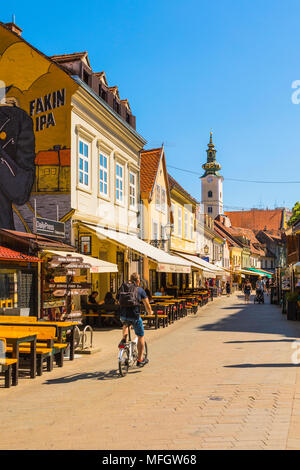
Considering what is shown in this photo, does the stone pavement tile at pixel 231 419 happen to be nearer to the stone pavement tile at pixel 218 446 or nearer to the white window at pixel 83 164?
the stone pavement tile at pixel 218 446

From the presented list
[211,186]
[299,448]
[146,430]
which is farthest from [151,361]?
[211,186]

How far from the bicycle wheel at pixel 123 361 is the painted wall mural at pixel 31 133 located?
9.72m

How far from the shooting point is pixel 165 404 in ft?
24.4

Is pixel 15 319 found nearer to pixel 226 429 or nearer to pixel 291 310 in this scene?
pixel 226 429

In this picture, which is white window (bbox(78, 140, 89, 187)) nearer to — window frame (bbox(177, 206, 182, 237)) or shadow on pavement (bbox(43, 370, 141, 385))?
shadow on pavement (bbox(43, 370, 141, 385))

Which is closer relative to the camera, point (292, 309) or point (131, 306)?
point (131, 306)

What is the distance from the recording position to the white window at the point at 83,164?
19.9 metres

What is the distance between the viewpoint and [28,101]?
19781 mm

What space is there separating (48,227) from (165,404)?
1074 centimetres

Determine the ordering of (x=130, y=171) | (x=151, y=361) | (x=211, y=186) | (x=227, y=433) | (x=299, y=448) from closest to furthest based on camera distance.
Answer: (x=299, y=448) < (x=227, y=433) < (x=151, y=361) < (x=130, y=171) < (x=211, y=186)

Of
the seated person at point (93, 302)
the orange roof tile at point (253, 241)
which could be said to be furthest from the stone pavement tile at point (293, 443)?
the orange roof tile at point (253, 241)

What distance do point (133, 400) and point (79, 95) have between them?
46.1 feet

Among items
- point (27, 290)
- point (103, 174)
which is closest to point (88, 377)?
point (27, 290)
